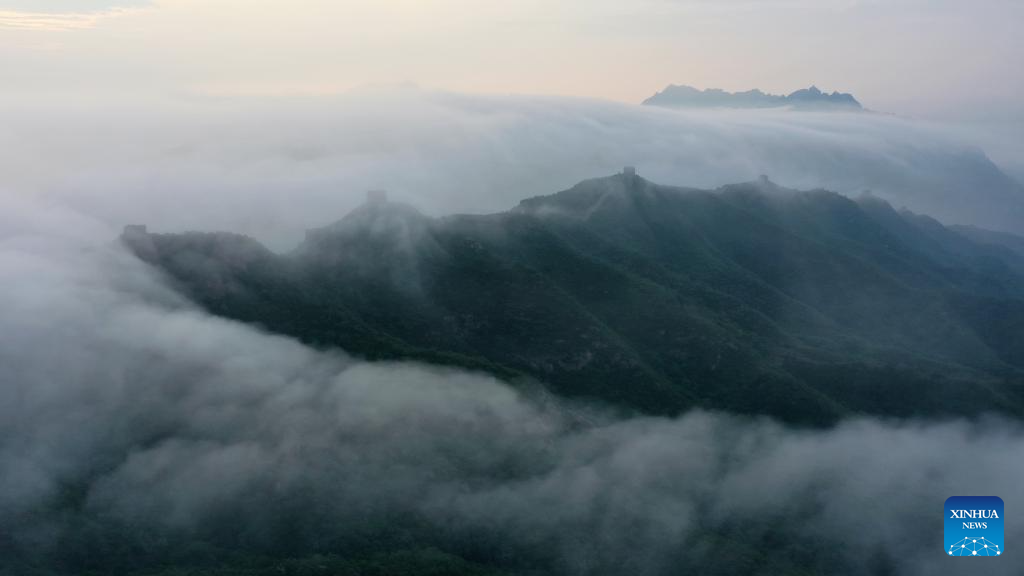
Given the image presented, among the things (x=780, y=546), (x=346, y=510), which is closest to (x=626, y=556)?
(x=780, y=546)

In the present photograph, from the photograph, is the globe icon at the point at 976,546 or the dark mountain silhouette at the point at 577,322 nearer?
the globe icon at the point at 976,546

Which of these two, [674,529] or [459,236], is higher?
[459,236]

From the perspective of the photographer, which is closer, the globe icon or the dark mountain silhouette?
the globe icon

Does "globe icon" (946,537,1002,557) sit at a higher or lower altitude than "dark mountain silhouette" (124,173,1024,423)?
lower

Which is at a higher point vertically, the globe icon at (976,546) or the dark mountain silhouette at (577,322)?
the dark mountain silhouette at (577,322)

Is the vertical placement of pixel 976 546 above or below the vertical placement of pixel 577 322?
below

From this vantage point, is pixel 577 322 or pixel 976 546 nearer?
pixel 976 546

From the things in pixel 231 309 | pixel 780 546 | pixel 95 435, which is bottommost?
pixel 780 546

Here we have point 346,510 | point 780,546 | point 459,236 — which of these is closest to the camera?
point 346,510

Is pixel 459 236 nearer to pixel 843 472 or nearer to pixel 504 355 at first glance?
pixel 504 355

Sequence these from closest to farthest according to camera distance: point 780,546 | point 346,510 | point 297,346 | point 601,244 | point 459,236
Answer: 1. point 346,510
2. point 780,546
3. point 297,346
4. point 459,236
5. point 601,244

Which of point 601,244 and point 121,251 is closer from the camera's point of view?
point 121,251
